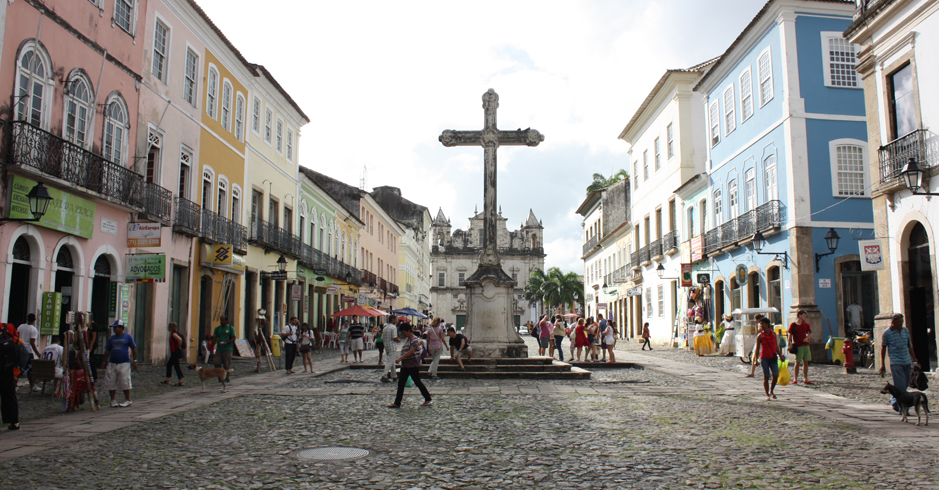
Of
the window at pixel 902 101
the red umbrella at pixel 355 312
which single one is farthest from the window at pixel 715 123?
the red umbrella at pixel 355 312

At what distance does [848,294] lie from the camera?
21.2m

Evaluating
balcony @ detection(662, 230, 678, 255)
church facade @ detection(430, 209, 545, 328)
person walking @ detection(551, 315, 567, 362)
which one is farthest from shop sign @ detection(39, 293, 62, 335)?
church facade @ detection(430, 209, 545, 328)

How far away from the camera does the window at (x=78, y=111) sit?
14922mm

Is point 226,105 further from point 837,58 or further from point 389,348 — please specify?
point 837,58

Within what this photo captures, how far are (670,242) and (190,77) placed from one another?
22.4 meters

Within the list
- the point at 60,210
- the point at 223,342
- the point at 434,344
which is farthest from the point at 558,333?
the point at 60,210

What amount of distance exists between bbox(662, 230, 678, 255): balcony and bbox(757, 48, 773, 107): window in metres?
10.6

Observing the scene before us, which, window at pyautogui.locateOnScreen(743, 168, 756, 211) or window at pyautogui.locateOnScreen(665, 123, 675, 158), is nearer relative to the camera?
window at pyautogui.locateOnScreen(743, 168, 756, 211)

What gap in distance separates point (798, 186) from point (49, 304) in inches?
770

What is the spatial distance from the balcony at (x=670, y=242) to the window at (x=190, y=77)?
71.2ft

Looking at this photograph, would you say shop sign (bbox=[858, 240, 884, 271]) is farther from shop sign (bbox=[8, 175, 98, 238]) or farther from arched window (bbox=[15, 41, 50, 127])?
arched window (bbox=[15, 41, 50, 127])

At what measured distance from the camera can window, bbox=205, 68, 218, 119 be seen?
2271 centimetres

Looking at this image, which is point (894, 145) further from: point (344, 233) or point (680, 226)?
point (344, 233)

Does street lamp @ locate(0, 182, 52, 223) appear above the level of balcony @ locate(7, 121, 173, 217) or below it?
below
